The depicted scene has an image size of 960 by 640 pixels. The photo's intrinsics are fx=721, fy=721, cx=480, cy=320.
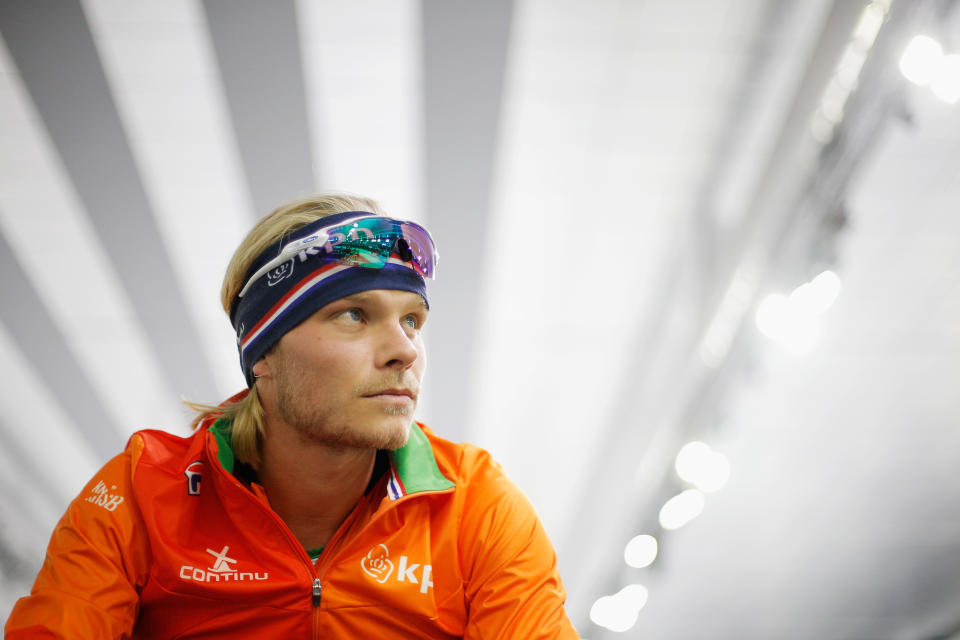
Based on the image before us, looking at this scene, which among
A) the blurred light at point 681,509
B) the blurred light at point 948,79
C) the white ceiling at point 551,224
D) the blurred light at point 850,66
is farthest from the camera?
the blurred light at point 681,509

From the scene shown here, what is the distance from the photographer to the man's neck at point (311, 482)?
138 centimetres

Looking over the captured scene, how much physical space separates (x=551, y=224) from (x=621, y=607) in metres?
2.47

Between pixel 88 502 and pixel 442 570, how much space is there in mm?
643

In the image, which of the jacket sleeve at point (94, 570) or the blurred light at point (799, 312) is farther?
the blurred light at point (799, 312)

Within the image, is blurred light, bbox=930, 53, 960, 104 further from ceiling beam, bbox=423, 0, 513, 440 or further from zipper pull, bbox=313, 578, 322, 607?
zipper pull, bbox=313, 578, 322, 607

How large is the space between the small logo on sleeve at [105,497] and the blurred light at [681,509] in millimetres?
3104

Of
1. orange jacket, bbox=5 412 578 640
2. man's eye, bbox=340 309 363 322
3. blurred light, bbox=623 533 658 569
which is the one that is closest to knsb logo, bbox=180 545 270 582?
orange jacket, bbox=5 412 578 640

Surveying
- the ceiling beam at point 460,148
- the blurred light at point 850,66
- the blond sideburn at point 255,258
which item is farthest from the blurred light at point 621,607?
the blond sideburn at point 255,258

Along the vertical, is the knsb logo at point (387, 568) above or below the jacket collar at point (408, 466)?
below

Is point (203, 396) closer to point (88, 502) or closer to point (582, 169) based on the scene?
point (582, 169)

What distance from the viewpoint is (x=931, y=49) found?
88.5 inches

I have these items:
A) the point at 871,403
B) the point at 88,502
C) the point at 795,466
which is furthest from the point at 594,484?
the point at 88,502

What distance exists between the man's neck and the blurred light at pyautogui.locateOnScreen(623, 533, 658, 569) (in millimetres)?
3051

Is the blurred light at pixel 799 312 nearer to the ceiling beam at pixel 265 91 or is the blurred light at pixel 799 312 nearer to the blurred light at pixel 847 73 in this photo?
the blurred light at pixel 847 73
